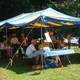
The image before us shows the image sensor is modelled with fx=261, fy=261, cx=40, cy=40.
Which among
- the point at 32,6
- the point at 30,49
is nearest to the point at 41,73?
the point at 30,49

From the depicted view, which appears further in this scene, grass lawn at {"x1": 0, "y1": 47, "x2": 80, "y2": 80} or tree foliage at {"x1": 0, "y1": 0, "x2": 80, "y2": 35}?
tree foliage at {"x1": 0, "y1": 0, "x2": 80, "y2": 35}

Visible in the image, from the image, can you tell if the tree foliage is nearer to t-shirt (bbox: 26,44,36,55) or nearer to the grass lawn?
t-shirt (bbox: 26,44,36,55)

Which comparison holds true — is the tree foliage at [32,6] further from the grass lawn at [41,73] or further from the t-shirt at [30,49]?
the grass lawn at [41,73]

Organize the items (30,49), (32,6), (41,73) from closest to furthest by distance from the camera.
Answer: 1. (41,73)
2. (30,49)
3. (32,6)

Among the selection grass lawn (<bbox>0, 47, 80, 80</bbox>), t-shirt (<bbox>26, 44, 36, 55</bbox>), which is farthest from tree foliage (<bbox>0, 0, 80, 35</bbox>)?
grass lawn (<bbox>0, 47, 80, 80</bbox>)

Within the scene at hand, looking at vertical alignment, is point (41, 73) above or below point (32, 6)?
below

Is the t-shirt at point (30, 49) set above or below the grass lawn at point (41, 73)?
above

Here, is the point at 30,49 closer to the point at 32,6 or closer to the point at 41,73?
the point at 41,73

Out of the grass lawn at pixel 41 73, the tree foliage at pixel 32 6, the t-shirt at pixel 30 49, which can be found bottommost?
the grass lawn at pixel 41 73

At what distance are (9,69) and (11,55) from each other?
Answer: 4256 millimetres

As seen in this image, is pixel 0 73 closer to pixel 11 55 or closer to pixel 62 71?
pixel 62 71

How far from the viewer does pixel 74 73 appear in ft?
30.3

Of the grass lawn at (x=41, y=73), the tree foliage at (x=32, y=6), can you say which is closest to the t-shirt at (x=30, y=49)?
the grass lawn at (x=41, y=73)

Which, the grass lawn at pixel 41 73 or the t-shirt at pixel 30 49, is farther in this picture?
the t-shirt at pixel 30 49
